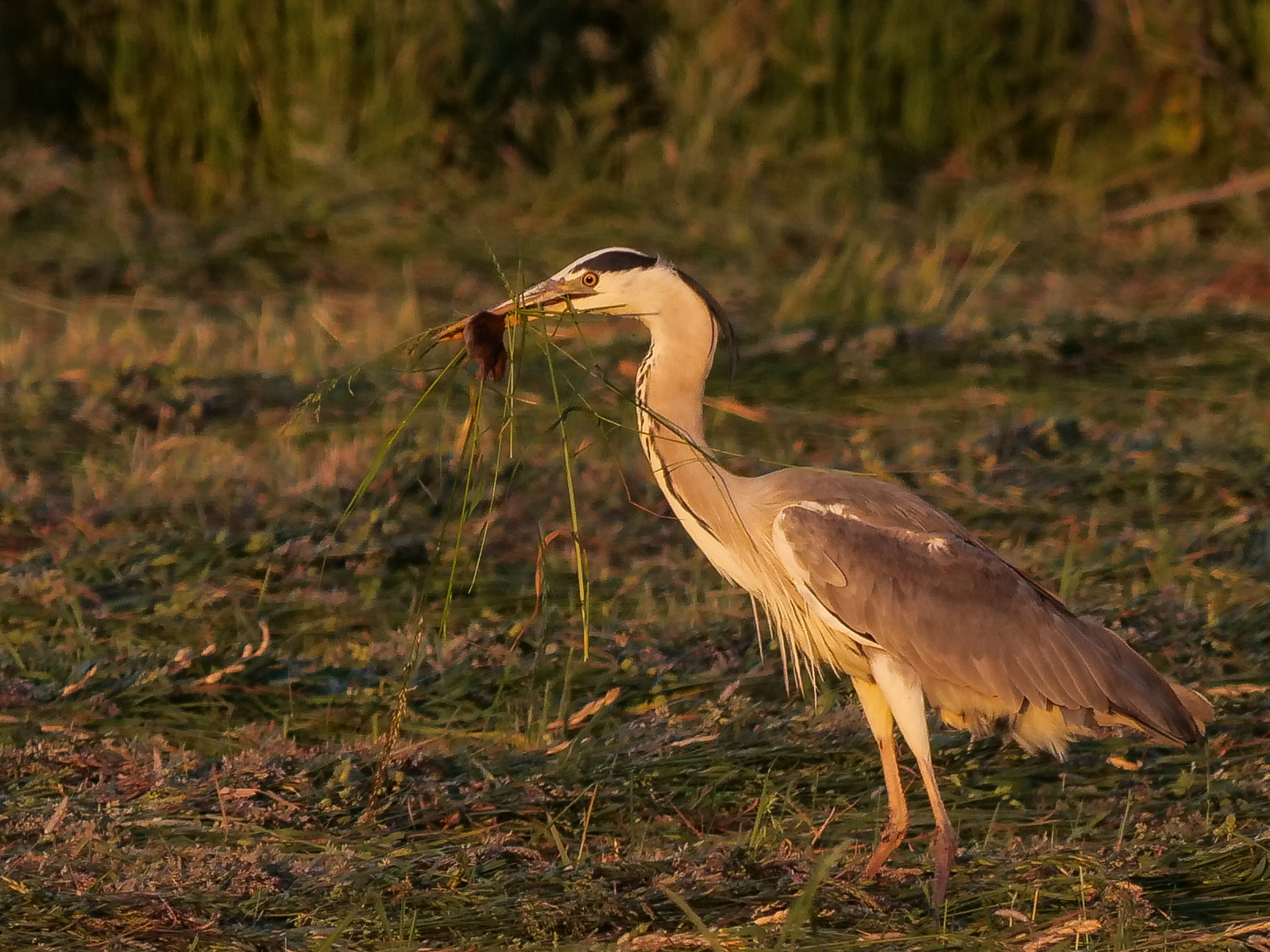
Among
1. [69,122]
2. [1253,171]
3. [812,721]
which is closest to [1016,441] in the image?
[812,721]

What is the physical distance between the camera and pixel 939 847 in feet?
13.0

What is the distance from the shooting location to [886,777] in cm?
428

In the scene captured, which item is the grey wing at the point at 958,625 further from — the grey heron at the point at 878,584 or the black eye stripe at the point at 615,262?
the black eye stripe at the point at 615,262

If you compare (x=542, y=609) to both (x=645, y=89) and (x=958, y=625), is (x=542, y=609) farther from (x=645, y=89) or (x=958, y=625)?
(x=645, y=89)

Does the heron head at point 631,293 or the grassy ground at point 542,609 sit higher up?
the heron head at point 631,293

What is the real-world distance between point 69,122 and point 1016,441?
6050 millimetres

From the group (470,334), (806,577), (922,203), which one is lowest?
(922,203)

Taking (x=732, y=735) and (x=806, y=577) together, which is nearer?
(x=806, y=577)

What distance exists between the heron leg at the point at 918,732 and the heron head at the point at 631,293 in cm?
73

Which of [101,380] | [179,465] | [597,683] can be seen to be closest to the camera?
[597,683]

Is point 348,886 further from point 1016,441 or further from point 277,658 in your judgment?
point 1016,441

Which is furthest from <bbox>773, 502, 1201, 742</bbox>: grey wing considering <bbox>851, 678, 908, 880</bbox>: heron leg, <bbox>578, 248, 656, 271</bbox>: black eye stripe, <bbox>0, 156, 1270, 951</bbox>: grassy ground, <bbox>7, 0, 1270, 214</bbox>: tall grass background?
<bbox>7, 0, 1270, 214</bbox>: tall grass background

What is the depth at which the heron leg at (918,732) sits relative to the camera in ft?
13.0

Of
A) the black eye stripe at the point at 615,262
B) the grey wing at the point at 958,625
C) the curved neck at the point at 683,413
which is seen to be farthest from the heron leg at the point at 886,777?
the black eye stripe at the point at 615,262
